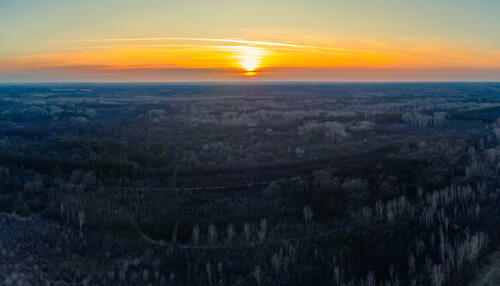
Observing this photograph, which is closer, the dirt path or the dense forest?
the dirt path

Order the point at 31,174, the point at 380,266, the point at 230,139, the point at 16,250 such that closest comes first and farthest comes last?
the point at 380,266, the point at 16,250, the point at 31,174, the point at 230,139

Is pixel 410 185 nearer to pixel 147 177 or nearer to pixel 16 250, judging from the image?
pixel 147 177

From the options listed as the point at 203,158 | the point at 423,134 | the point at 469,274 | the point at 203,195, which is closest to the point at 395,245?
the point at 469,274

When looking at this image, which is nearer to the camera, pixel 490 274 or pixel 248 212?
pixel 490 274

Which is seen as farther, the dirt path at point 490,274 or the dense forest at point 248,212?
the dense forest at point 248,212

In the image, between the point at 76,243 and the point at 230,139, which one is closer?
the point at 76,243

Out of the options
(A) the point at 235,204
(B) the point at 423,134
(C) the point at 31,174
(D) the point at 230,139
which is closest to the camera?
(A) the point at 235,204

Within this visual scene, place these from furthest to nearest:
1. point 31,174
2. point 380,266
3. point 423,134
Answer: point 423,134, point 31,174, point 380,266

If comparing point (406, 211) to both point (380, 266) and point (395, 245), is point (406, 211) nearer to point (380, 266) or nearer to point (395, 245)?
point (395, 245)

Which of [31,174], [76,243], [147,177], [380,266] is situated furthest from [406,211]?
[31,174]
